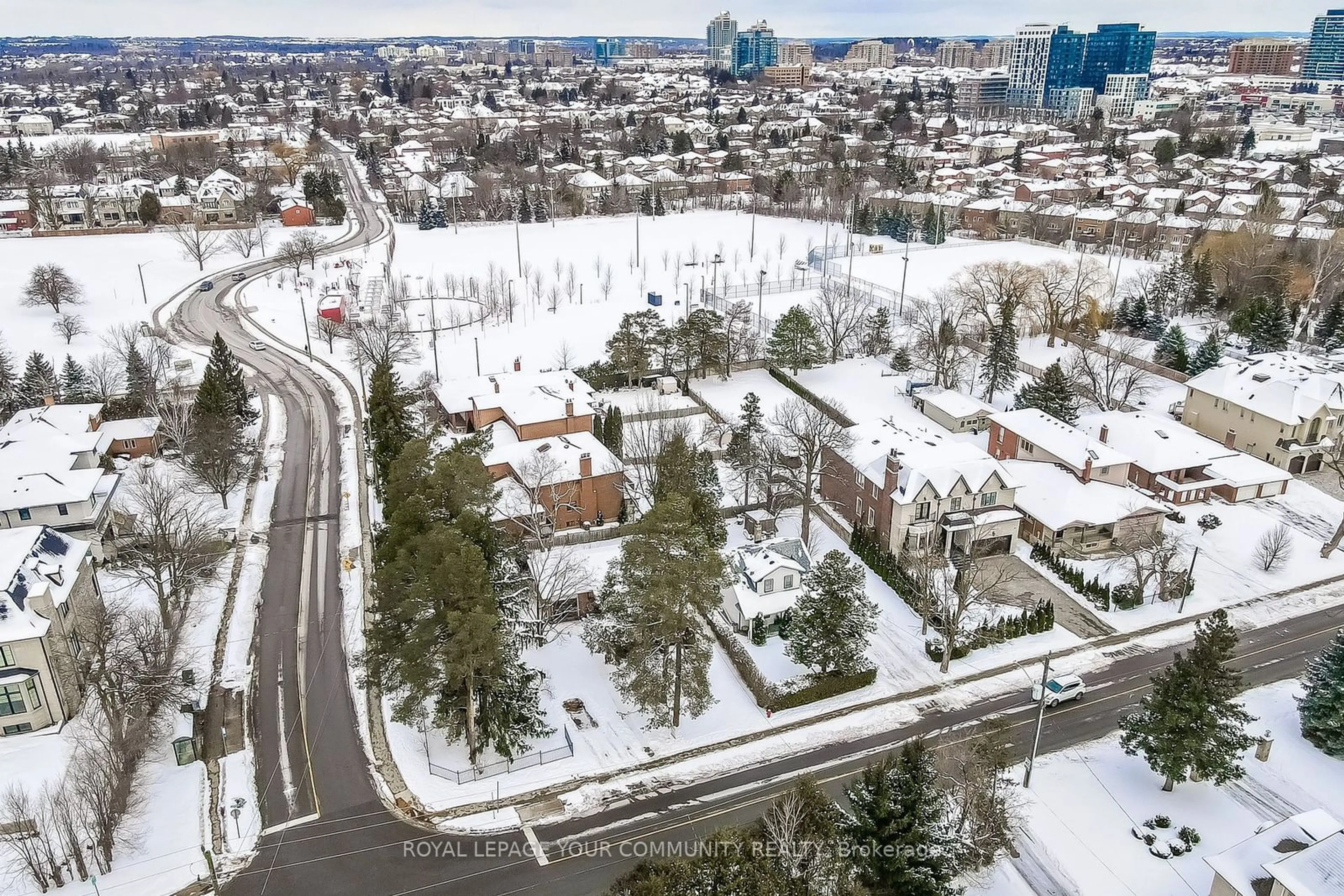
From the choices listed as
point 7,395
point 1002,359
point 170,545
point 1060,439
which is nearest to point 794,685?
point 1060,439

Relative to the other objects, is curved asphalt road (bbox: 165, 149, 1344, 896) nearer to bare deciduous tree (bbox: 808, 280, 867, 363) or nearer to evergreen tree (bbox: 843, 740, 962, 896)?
evergreen tree (bbox: 843, 740, 962, 896)

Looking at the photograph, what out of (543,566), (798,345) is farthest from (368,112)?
(543,566)

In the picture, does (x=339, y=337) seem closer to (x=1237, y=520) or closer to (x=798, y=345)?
(x=798, y=345)

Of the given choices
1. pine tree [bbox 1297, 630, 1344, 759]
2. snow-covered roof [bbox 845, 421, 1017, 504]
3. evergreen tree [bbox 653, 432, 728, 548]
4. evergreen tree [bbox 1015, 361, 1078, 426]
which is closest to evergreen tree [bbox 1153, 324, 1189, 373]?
evergreen tree [bbox 1015, 361, 1078, 426]

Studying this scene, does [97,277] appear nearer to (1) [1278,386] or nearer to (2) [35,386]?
(2) [35,386]

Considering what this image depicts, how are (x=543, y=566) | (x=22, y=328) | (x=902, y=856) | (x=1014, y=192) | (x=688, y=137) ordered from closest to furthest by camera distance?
(x=902, y=856) → (x=543, y=566) → (x=22, y=328) → (x=1014, y=192) → (x=688, y=137)

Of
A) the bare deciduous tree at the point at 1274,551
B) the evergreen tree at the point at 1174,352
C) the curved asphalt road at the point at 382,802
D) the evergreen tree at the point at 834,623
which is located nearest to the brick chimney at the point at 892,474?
the evergreen tree at the point at 834,623

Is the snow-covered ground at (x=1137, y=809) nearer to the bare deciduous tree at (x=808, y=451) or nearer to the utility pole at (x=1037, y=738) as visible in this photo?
the utility pole at (x=1037, y=738)
